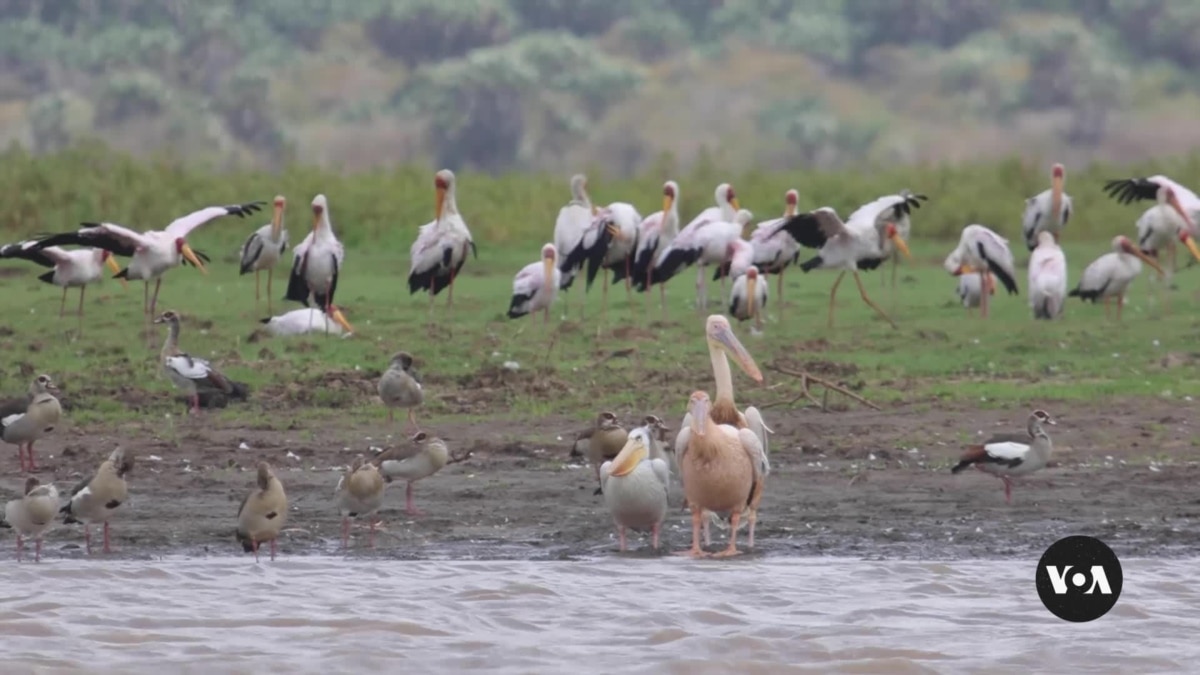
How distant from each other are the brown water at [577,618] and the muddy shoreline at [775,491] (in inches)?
13.6

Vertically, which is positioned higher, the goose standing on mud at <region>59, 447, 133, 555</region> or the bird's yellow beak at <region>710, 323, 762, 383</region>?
the bird's yellow beak at <region>710, 323, 762, 383</region>

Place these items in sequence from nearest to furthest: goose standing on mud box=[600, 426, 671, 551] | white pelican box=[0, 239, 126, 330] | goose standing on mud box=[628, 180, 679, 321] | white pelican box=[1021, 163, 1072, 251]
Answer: goose standing on mud box=[600, 426, 671, 551] → white pelican box=[0, 239, 126, 330] → goose standing on mud box=[628, 180, 679, 321] → white pelican box=[1021, 163, 1072, 251]

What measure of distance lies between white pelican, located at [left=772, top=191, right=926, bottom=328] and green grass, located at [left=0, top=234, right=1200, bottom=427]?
33 centimetres

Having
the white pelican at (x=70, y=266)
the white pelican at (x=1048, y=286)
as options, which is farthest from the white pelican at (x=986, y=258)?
the white pelican at (x=70, y=266)

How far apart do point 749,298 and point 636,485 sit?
626 cm

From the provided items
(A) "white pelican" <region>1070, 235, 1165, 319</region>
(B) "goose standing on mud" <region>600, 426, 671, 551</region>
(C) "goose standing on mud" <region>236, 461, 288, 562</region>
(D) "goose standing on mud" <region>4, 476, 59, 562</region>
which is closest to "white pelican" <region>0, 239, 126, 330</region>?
(D) "goose standing on mud" <region>4, 476, 59, 562</region>

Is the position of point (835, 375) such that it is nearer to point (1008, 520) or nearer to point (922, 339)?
point (922, 339)

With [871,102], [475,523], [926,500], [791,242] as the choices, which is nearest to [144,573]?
[475,523]

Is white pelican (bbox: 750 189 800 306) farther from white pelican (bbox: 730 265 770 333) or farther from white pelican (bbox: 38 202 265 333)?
white pelican (bbox: 38 202 265 333)

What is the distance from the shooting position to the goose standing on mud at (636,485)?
8.26 meters

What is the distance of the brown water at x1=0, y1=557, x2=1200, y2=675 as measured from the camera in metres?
7.00

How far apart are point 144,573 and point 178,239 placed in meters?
6.44

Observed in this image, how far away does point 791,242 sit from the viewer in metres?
15.6

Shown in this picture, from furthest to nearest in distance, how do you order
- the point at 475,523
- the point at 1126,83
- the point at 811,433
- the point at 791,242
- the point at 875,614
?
1. the point at 1126,83
2. the point at 791,242
3. the point at 811,433
4. the point at 475,523
5. the point at 875,614
